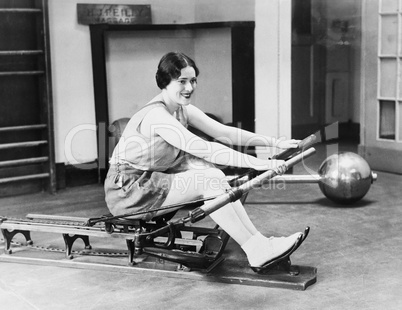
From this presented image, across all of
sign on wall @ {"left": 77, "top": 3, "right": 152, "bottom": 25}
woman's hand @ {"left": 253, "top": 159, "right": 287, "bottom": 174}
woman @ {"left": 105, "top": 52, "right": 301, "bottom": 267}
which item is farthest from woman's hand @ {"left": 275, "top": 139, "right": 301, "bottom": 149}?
sign on wall @ {"left": 77, "top": 3, "right": 152, "bottom": 25}

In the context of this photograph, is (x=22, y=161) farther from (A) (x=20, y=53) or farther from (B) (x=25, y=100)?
(A) (x=20, y=53)

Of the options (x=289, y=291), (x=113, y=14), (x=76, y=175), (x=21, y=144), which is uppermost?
(x=113, y=14)

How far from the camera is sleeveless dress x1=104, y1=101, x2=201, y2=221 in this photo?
3.08 metres

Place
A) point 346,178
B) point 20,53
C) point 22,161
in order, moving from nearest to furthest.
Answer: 1. point 346,178
2. point 20,53
3. point 22,161

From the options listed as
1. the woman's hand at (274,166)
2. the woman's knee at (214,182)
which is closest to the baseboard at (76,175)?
the woman's knee at (214,182)

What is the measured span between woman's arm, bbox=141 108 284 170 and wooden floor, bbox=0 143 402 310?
1.88ft

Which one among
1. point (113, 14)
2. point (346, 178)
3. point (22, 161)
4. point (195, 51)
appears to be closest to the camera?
point (346, 178)

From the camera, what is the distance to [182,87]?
122 inches

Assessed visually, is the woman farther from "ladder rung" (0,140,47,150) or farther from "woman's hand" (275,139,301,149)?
"ladder rung" (0,140,47,150)

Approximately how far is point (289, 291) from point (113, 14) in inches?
119

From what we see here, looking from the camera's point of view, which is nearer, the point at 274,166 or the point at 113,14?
the point at 274,166

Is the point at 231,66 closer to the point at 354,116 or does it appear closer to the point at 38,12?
the point at 38,12

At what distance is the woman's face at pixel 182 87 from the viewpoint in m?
3.09

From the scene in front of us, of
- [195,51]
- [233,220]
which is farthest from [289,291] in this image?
[195,51]
